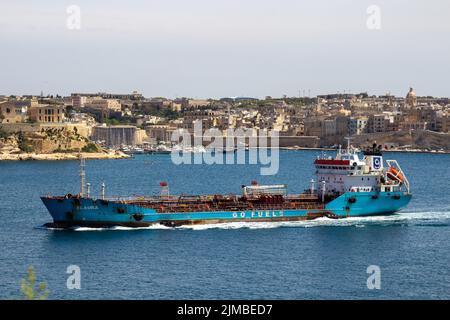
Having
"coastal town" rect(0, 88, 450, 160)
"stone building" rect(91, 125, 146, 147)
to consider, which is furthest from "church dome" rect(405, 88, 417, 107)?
"stone building" rect(91, 125, 146, 147)

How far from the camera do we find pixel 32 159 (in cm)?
9906

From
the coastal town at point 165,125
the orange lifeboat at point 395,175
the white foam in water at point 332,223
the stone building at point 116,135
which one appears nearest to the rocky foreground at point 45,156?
the coastal town at point 165,125

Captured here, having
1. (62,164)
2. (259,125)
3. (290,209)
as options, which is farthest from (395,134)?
(290,209)

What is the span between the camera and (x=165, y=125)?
145750 millimetres

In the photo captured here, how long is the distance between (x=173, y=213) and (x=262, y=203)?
13.3ft

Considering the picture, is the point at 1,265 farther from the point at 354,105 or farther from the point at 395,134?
the point at 354,105

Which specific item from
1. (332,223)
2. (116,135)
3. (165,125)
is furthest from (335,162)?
Result: (165,125)

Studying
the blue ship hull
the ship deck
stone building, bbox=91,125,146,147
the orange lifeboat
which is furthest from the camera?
stone building, bbox=91,125,146,147

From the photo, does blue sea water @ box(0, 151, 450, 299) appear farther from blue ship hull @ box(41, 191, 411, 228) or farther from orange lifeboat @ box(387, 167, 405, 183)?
orange lifeboat @ box(387, 167, 405, 183)

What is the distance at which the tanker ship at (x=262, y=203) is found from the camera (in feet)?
114

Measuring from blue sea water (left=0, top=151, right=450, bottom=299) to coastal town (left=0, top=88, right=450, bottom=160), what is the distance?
58.3 metres

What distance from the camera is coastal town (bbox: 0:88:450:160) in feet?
336

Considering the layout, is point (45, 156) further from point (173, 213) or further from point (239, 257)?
point (239, 257)

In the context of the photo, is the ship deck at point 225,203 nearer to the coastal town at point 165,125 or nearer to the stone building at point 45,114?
the coastal town at point 165,125
